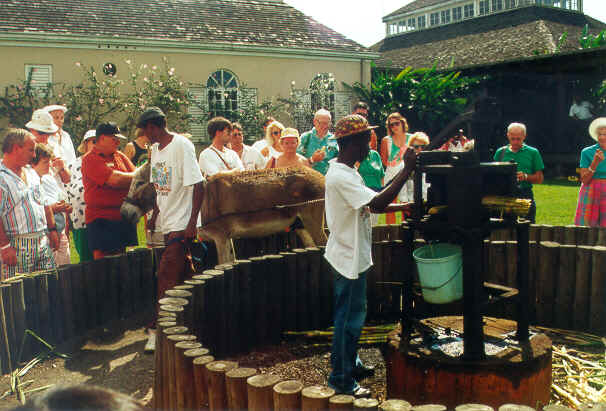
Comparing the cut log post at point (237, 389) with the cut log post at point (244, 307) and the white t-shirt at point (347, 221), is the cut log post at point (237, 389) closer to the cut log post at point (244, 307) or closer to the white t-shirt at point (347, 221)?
the white t-shirt at point (347, 221)

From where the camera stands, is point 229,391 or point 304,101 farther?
point 304,101

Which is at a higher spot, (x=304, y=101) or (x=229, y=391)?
(x=304, y=101)

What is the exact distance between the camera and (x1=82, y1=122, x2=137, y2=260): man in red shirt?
21.6 ft

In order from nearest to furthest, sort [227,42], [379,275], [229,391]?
[229,391]
[379,275]
[227,42]

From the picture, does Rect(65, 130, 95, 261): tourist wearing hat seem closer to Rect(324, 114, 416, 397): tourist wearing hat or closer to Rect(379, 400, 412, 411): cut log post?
Rect(324, 114, 416, 397): tourist wearing hat

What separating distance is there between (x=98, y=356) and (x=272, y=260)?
1941 mm

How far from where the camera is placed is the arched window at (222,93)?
20.0 m

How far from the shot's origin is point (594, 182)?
7.98m

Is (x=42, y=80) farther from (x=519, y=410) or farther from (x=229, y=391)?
(x=519, y=410)

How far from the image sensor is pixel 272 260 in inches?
248

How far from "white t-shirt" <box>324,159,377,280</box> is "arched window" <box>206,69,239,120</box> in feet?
51.9

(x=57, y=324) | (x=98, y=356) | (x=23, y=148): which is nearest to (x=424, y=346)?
(x=98, y=356)

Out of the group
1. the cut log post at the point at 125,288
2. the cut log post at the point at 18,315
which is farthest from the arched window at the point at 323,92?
the cut log post at the point at 18,315

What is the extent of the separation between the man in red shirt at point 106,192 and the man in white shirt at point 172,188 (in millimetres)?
766
